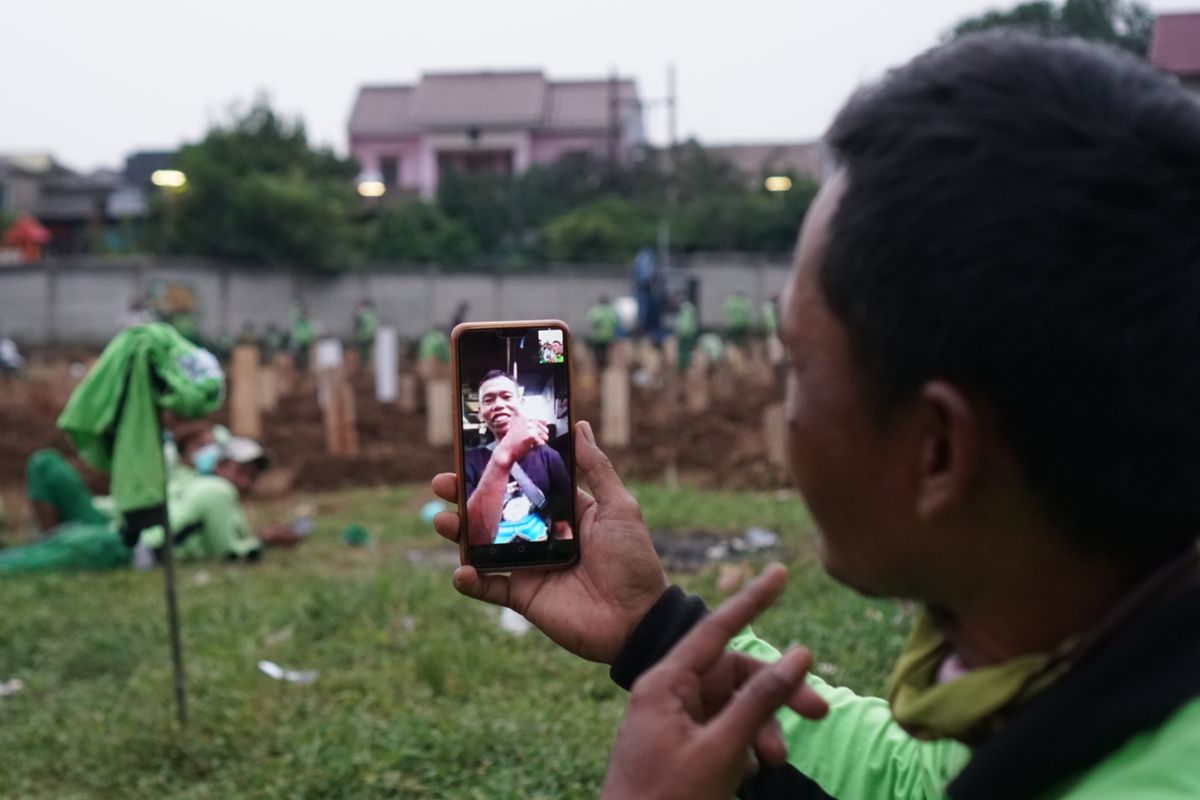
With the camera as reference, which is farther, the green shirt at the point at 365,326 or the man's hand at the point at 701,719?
the green shirt at the point at 365,326

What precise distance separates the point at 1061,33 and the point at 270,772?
10.9 ft

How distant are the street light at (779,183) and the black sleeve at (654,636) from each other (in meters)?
33.0

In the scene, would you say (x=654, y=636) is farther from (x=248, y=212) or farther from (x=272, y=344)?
(x=248, y=212)

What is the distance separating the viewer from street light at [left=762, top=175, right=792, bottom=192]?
33.8 meters

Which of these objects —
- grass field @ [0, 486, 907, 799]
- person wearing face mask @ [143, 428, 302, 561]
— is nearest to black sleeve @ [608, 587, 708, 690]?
grass field @ [0, 486, 907, 799]

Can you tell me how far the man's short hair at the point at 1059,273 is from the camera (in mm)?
835

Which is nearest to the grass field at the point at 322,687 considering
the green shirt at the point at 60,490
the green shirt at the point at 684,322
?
the green shirt at the point at 60,490

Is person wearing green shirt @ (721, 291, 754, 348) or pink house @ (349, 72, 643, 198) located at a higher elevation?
pink house @ (349, 72, 643, 198)

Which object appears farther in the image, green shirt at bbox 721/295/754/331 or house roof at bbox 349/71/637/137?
house roof at bbox 349/71/637/137

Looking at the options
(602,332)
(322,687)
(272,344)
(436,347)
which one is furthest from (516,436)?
(272,344)

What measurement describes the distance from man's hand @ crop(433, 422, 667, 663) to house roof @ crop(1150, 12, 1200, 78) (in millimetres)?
3517

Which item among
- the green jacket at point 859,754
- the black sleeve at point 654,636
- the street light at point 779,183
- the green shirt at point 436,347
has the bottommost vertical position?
the green shirt at point 436,347

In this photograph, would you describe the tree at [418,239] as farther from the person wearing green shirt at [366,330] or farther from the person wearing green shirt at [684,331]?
the person wearing green shirt at [684,331]

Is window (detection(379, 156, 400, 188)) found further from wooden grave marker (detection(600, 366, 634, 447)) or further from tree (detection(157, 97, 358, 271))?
wooden grave marker (detection(600, 366, 634, 447))
